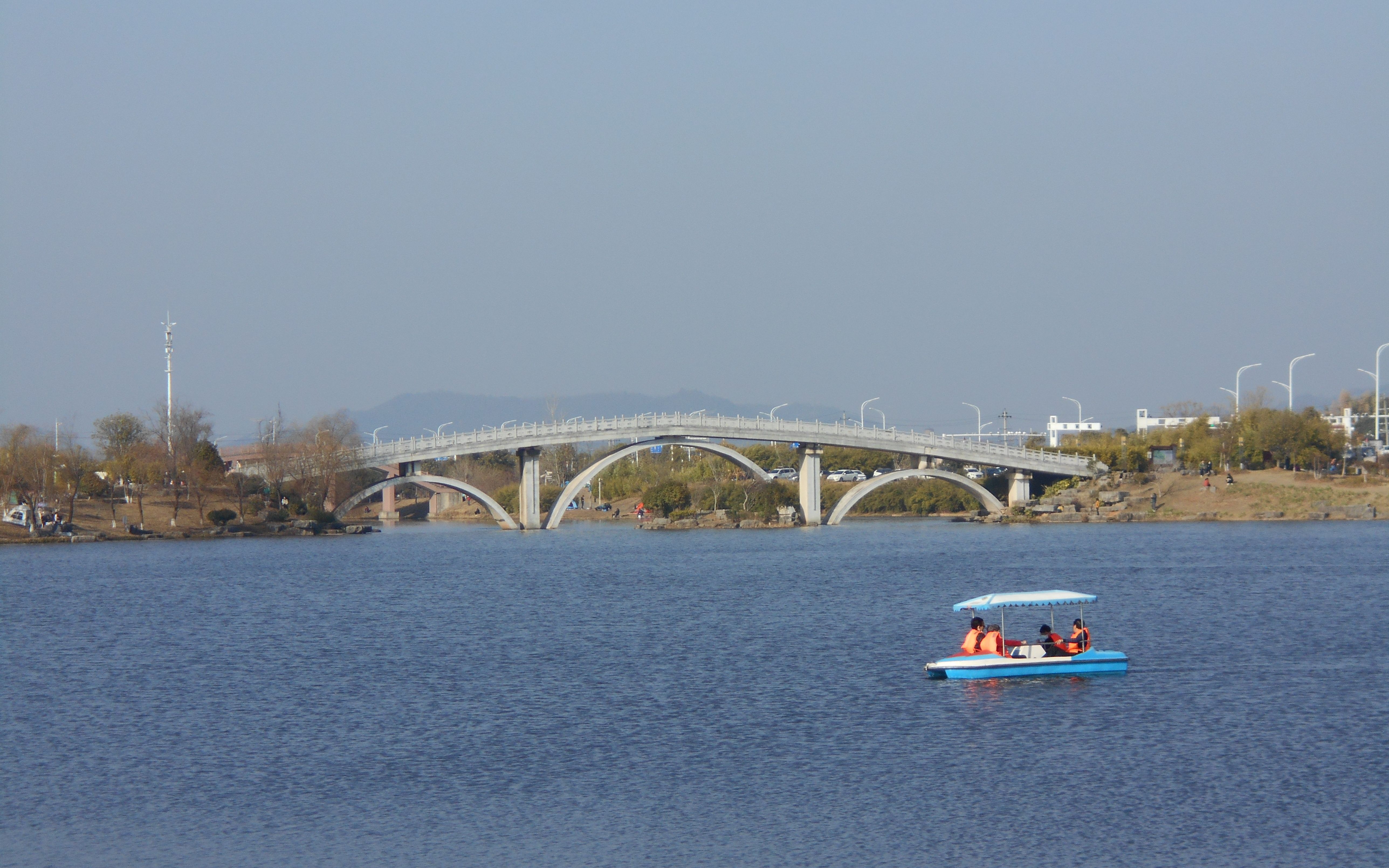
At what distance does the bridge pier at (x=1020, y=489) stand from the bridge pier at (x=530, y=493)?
36261 mm

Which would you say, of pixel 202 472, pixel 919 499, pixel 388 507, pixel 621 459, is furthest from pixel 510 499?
pixel 919 499

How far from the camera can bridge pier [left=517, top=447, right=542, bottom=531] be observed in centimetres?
10312

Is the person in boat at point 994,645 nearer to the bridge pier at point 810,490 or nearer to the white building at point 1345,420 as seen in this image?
the bridge pier at point 810,490

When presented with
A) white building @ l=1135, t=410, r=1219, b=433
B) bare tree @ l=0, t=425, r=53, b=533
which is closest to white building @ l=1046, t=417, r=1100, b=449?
white building @ l=1135, t=410, r=1219, b=433

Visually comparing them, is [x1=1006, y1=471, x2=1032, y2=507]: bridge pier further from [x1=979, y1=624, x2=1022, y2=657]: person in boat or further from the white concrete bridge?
[x1=979, y1=624, x2=1022, y2=657]: person in boat

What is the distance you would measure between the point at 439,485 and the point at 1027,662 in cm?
7279

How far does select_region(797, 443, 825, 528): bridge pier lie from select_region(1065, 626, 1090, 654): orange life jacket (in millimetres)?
72190

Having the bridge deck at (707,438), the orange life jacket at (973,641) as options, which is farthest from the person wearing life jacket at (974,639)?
the bridge deck at (707,438)

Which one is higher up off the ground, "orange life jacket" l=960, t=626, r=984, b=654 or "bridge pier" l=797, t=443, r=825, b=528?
"bridge pier" l=797, t=443, r=825, b=528

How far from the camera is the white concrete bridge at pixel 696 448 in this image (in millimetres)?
98312

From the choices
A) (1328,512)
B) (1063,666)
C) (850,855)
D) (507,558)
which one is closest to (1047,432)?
(1328,512)

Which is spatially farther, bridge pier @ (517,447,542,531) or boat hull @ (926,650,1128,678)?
bridge pier @ (517,447,542,531)

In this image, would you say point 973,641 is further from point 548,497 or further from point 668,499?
point 548,497

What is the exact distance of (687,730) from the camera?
2745 centimetres
